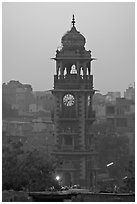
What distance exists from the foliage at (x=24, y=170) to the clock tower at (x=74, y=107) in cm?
1128

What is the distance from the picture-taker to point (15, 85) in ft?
195

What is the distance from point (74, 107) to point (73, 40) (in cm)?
249

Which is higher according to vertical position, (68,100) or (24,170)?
(68,100)

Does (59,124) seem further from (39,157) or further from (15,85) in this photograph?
(15,85)

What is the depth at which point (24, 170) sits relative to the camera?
1958cm

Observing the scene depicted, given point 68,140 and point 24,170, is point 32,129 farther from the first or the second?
point 24,170

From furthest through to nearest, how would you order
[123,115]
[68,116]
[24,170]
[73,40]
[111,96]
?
1. [111,96]
2. [123,115]
3. [68,116]
4. [73,40]
5. [24,170]

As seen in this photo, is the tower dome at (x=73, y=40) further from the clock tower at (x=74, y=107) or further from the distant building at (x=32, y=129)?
the distant building at (x=32, y=129)

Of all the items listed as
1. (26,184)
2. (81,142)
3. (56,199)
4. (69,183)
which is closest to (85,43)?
(81,142)

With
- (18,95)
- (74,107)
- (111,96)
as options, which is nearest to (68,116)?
(74,107)

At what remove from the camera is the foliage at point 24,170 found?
1839cm

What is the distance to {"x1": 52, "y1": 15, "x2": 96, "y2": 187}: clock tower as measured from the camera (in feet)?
108

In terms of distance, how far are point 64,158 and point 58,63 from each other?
11.5 feet

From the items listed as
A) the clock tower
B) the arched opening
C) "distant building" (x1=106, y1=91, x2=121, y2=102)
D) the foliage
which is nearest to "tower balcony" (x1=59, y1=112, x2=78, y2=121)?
the clock tower
